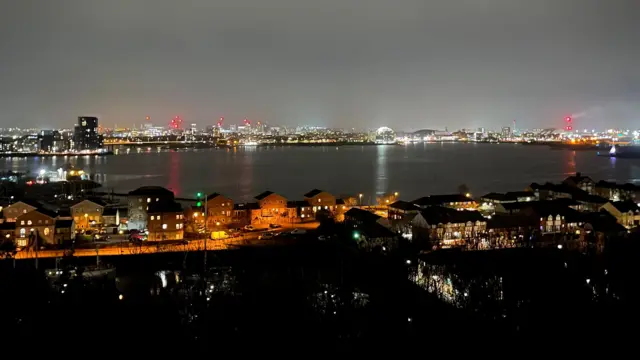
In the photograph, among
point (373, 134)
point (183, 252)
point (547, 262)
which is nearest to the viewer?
point (547, 262)

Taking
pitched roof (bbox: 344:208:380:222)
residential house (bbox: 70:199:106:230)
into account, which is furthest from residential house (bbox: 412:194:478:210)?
residential house (bbox: 70:199:106:230)

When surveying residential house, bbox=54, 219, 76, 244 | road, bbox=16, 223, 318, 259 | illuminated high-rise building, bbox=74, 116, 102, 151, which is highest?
illuminated high-rise building, bbox=74, 116, 102, 151

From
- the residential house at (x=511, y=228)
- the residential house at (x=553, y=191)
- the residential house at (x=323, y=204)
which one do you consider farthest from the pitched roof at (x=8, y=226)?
the residential house at (x=553, y=191)

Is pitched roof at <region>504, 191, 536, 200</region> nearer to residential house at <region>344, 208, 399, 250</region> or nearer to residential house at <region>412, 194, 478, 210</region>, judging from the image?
residential house at <region>412, 194, 478, 210</region>

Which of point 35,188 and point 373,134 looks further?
point 373,134

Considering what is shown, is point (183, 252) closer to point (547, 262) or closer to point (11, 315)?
point (11, 315)

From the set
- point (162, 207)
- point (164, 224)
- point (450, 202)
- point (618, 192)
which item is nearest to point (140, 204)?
point (162, 207)

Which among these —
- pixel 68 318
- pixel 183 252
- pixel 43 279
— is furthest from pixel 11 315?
pixel 183 252
